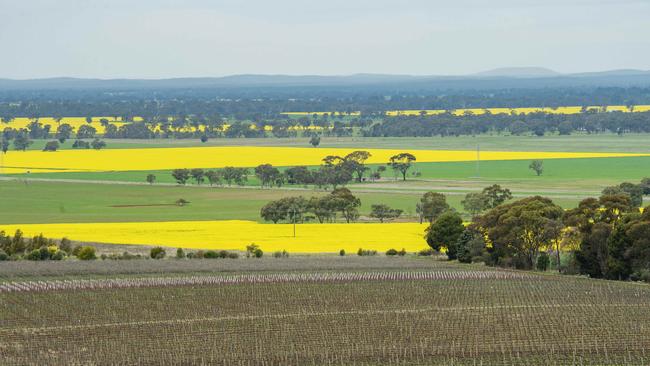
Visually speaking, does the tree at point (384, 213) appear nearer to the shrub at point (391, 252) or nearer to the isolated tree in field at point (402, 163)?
the shrub at point (391, 252)

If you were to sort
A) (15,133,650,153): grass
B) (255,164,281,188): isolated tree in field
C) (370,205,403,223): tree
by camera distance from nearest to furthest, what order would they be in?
(370,205,403,223): tree → (255,164,281,188): isolated tree in field → (15,133,650,153): grass

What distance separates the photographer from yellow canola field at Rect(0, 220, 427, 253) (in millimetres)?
73188

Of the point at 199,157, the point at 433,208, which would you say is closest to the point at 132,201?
the point at 433,208

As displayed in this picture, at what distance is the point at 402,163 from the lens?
418ft

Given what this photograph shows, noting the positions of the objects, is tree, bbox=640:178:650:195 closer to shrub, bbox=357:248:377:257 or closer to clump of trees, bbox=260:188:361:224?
clump of trees, bbox=260:188:361:224

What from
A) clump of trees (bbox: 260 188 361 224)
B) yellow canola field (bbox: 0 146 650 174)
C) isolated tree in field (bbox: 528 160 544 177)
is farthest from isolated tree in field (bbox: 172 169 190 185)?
isolated tree in field (bbox: 528 160 544 177)

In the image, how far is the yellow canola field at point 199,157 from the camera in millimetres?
137625

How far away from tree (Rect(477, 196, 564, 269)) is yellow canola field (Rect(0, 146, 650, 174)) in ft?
231

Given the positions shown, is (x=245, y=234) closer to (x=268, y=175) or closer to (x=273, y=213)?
(x=273, y=213)

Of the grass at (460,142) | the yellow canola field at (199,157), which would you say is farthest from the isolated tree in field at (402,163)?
the grass at (460,142)

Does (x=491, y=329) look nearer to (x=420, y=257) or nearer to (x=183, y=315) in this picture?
(x=183, y=315)

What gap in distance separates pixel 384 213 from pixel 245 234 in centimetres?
1447

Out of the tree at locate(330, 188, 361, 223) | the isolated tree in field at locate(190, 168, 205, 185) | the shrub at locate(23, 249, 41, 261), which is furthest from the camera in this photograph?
the isolated tree in field at locate(190, 168, 205, 185)

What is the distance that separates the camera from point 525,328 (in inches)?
1747
